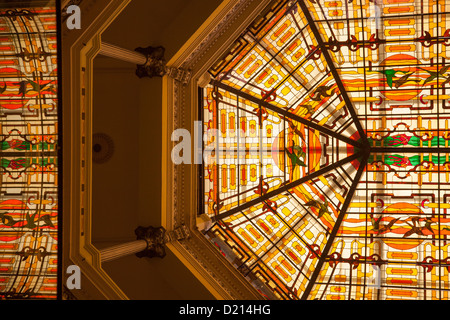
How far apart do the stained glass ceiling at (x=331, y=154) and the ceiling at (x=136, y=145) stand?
1.10m

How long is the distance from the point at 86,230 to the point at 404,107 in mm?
5768

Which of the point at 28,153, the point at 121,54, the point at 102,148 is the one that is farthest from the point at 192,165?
the point at 28,153

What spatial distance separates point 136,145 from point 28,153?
9.07 ft

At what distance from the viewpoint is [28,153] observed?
16.8 feet

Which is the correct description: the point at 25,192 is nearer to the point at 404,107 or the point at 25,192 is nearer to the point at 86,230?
the point at 86,230

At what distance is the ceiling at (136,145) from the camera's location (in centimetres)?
739

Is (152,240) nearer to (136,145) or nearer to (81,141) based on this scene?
(136,145)

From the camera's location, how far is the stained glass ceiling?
783 centimetres

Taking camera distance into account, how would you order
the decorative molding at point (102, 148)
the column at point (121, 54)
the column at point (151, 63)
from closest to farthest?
the column at point (121, 54) → the column at point (151, 63) → the decorative molding at point (102, 148)

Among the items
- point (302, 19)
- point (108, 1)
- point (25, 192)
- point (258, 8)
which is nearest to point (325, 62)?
point (302, 19)

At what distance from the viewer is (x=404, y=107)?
7.96 m

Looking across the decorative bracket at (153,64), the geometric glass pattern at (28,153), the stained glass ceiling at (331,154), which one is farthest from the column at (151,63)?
the geometric glass pattern at (28,153)

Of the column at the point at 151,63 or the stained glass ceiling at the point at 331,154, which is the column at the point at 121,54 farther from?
the stained glass ceiling at the point at 331,154


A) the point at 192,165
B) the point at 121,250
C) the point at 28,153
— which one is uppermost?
the point at 28,153
